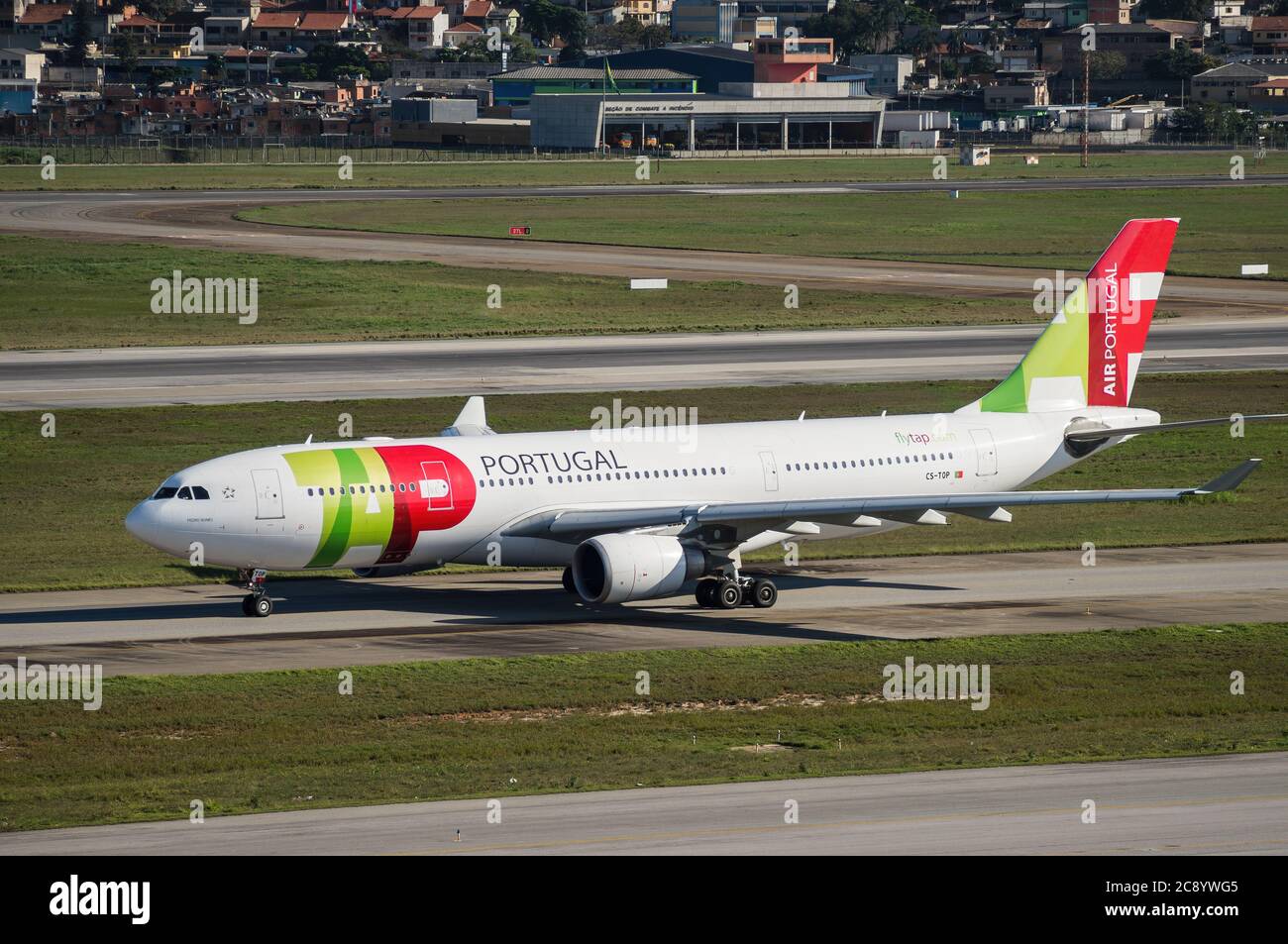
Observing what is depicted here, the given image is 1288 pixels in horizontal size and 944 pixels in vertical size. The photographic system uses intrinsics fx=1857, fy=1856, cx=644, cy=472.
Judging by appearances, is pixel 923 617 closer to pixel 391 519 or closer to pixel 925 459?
pixel 925 459

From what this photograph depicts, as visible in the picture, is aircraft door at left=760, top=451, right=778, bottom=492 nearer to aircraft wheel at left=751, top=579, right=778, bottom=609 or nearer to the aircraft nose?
aircraft wheel at left=751, top=579, right=778, bottom=609

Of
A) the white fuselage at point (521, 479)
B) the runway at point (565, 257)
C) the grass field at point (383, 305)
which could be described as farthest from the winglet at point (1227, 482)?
the runway at point (565, 257)

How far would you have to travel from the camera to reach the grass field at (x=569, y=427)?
5488cm

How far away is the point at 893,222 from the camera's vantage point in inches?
6201

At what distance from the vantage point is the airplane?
45312mm

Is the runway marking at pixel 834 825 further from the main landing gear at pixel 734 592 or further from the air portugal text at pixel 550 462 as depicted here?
the air portugal text at pixel 550 462

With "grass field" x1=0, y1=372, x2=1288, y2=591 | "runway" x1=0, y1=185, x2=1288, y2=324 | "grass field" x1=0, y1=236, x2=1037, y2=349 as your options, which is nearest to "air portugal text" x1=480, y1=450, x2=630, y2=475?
Result: "grass field" x1=0, y1=372, x2=1288, y2=591

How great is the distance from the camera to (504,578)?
5297cm

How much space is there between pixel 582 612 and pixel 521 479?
12.4ft

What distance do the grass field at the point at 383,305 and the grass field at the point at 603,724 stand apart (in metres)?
59.8

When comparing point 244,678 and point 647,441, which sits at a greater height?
point 647,441

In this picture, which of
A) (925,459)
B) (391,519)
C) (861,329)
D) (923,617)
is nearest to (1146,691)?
(923,617)

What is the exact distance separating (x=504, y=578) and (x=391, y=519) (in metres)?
7.51
